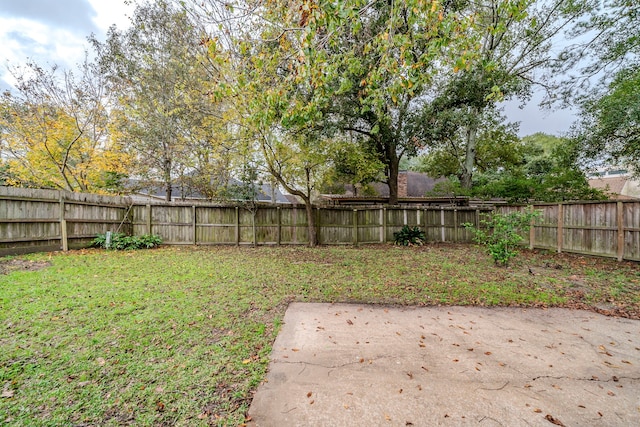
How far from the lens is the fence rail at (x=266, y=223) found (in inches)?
257

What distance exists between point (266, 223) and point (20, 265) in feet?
19.8

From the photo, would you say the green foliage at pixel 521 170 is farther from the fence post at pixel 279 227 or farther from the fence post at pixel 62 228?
the fence post at pixel 62 228

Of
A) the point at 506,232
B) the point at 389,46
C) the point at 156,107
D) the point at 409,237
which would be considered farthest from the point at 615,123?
the point at 156,107

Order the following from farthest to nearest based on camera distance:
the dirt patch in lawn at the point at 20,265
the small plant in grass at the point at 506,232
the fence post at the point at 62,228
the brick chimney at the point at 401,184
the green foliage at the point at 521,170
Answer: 1. the brick chimney at the point at 401,184
2. the green foliage at the point at 521,170
3. the fence post at the point at 62,228
4. the small plant in grass at the point at 506,232
5. the dirt patch in lawn at the point at 20,265

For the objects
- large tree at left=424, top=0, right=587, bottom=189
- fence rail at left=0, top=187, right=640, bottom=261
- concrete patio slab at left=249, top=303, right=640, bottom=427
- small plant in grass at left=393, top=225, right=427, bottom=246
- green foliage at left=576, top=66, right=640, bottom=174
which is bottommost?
concrete patio slab at left=249, top=303, right=640, bottom=427

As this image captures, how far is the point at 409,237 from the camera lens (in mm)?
10055

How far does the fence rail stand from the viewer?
6.53 m

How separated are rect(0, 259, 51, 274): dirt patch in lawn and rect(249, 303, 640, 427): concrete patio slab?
17.7ft

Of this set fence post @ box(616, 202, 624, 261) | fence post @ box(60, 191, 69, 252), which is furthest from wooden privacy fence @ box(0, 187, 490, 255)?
fence post @ box(616, 202, 624, 261)

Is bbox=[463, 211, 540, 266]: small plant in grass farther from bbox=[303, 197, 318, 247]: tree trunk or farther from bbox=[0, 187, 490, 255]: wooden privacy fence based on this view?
bbox=[303, 197, 318, 247]: tree trunk

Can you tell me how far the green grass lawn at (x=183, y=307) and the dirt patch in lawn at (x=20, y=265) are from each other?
17 mm

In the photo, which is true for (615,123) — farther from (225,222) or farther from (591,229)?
(225,222)

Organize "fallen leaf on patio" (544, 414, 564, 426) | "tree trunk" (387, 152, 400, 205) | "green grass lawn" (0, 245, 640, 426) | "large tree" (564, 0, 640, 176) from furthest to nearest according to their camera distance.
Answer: "tree trunk" (387, 152, 400, 205), "large tree" (564, 0, 640, 176), "green grass lawn" (0, 245, 640, 426), "fallen leaf on patio" (544, 414, 564, 426)

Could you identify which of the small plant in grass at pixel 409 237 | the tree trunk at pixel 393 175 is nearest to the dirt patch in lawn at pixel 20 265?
the small plant in grass at pixel 409 237
